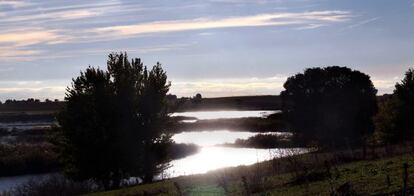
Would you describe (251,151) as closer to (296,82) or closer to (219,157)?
(219,157)

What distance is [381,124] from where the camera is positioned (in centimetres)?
5931

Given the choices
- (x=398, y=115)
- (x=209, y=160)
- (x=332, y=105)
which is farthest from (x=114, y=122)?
(x=332, y=105)

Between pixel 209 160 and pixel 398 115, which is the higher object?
pixel 398 115

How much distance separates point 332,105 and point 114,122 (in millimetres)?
38517

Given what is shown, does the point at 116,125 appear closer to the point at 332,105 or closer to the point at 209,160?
the point at 209,160

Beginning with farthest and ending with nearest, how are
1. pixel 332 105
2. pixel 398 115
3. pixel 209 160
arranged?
pixel 332 105 → pixel 209 160 → pixel 398 115

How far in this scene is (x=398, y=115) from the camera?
58.1 metres

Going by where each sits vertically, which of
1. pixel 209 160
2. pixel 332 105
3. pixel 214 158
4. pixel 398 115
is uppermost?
pixel 332 105

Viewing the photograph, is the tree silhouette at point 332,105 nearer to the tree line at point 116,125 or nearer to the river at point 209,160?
the river at point 209,160

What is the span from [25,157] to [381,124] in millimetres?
37011

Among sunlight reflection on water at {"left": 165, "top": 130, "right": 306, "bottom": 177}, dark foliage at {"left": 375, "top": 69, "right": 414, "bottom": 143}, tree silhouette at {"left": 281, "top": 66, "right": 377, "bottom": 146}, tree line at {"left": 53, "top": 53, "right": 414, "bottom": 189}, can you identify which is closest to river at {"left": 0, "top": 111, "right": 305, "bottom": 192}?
sunlight reflection on water at {"left": 165, "top": 130, "right": 306, "bottom": 177}

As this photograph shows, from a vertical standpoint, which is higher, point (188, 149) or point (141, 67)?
point (141, 67)

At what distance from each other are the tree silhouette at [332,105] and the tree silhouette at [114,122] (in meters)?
33.8

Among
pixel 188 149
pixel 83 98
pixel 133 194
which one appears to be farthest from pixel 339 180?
pixel 188 149
